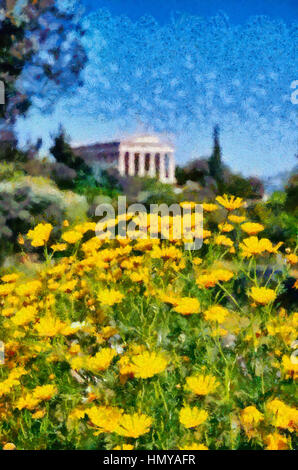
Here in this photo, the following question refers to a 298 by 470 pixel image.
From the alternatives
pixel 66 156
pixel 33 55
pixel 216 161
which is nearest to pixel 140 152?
pixel 216 161

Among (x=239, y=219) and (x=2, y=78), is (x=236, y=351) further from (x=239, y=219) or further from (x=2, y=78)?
(x=2, y=78)

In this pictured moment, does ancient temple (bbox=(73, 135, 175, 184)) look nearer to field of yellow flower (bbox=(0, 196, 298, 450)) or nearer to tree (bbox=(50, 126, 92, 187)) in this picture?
tree (bbox=(50, 126, 92, 187))

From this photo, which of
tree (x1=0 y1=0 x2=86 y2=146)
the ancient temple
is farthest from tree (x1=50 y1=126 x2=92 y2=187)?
the ancient temple

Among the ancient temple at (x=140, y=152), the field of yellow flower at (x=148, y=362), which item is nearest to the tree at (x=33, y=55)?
the field of yellow flower at (x=148, y=362)

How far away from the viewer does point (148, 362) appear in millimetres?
1407

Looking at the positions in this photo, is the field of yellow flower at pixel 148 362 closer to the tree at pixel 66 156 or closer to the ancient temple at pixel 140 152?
the tree at pixel 66 156

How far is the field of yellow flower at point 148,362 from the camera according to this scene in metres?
1.39

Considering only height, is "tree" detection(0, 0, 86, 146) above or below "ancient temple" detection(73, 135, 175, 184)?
above

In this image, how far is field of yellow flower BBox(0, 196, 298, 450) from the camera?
1.39 m

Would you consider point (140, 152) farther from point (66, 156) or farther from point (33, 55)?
point (33, 55)

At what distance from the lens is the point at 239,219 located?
210 cm

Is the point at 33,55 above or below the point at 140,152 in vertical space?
above

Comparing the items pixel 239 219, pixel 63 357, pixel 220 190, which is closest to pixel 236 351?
pixel 63 357

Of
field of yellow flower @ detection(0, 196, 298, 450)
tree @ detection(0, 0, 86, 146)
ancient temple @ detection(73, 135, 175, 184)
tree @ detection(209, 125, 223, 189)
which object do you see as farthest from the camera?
ancient temple @ detection(73, 135, 175, 184)
